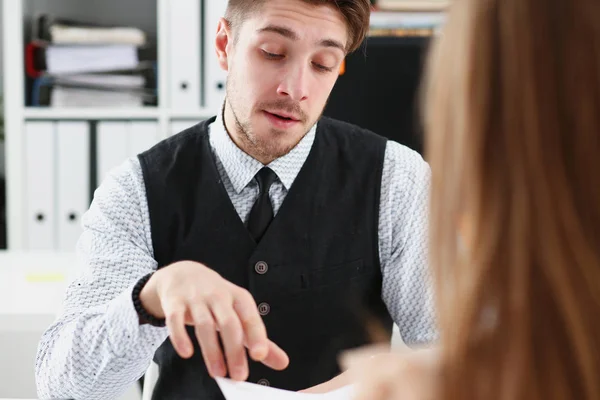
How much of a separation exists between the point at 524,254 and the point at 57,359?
83 centimetres

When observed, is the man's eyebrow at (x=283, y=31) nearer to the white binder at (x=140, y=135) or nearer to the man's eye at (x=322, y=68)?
the man's eye at (x=322, y=68)

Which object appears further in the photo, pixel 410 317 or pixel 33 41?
pixel 33 41

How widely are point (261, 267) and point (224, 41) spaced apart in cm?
46

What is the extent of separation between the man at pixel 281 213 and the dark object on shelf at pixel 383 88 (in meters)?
1.08

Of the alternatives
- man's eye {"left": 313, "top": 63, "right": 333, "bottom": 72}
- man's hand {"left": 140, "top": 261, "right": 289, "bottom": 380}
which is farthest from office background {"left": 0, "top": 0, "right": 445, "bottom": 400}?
man's hand {"left": 140, "top": 261, "right": 289, "bottom": 380}

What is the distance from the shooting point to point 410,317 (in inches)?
55.1

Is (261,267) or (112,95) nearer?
(261,267)

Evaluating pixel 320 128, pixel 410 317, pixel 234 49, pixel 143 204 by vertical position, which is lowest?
pixel 410 317

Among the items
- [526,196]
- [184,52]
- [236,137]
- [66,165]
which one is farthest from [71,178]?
[526,196]

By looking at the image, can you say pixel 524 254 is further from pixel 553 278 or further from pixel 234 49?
pixel 234 49

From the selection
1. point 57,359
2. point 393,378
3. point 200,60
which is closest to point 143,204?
point 57,359

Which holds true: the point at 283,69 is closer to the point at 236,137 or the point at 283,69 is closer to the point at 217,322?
the point at 236,137

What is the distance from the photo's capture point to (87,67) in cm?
265

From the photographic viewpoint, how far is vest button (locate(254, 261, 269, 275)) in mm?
1327
